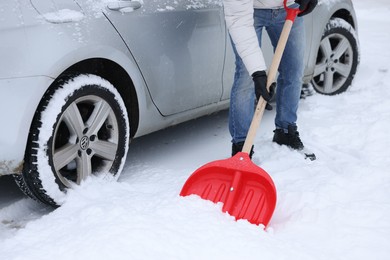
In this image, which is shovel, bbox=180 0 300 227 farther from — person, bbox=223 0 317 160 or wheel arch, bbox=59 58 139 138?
wheel arch, bbox=59 58 139 138

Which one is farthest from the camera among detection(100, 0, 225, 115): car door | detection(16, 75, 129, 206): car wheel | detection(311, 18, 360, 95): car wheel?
detection(311, 18, 360, 95): car wheel

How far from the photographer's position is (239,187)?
107 inches

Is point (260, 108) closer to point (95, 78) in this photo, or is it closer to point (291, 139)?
point (291, 139)

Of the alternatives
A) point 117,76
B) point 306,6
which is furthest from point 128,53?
point 306,6

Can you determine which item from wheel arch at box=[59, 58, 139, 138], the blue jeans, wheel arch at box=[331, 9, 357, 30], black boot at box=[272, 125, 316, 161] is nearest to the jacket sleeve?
the blue jeans

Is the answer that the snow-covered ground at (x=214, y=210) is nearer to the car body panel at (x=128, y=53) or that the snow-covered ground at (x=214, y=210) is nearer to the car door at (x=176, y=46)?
the car body panel at (x=128, y=53)

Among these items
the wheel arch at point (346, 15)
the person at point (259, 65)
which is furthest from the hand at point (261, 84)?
the wheel arch at point (346, 15)

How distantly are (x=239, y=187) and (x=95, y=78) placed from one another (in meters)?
0.88

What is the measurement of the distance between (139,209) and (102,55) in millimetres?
771

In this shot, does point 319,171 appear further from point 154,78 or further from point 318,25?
point 318,25

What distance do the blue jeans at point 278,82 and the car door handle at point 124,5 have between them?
1.97 ft

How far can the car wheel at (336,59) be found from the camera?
14.6ft

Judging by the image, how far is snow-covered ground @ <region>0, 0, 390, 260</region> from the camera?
2328 millimetres

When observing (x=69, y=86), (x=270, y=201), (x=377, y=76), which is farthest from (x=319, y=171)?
(x=377, y=76)
